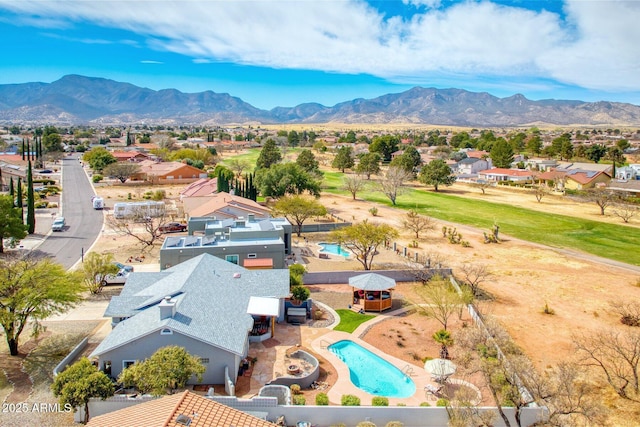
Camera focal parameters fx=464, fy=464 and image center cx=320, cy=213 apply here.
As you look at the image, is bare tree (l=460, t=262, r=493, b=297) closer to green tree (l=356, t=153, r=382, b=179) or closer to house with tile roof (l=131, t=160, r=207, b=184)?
green tree (l=356, t=153, r=382, b=179)

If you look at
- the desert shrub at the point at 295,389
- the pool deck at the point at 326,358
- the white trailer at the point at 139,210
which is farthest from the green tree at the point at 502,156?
the desert shrub at the point at 295,389

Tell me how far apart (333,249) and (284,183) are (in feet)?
62.7

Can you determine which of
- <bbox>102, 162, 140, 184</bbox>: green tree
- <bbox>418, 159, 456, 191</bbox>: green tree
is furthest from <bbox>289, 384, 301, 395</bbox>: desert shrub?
<bbox>102, 162, 140, 184</bbox>: green tree

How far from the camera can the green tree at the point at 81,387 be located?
18031mm

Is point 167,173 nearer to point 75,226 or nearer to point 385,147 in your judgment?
point 75,226

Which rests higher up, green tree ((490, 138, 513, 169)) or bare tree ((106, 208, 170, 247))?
green tree ((490, 138, 513, 169))

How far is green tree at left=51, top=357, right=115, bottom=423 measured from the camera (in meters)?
18.0

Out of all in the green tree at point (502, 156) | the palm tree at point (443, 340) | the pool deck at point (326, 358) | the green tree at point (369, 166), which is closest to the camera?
the pool deck at point (326, 358)

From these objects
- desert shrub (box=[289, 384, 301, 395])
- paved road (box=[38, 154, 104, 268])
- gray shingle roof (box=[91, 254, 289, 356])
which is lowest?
desert shrub (box=[289, 384, 301, 395])

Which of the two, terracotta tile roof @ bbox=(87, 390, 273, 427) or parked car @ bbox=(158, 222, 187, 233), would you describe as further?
parked car @ bbox=(158, 222, 187, 233)

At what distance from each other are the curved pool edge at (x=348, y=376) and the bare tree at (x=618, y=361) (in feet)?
25.4

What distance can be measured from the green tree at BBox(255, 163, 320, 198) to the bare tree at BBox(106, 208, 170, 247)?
15.0 metres

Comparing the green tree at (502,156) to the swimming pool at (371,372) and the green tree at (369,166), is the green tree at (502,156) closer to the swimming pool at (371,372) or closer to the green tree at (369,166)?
the green tree at (369,166)

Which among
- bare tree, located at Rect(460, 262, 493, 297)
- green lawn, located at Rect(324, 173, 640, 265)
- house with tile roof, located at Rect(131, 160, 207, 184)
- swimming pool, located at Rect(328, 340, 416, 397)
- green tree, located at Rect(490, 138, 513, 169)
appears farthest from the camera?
green tree, located at Rect(490, 138, 513, 169)
